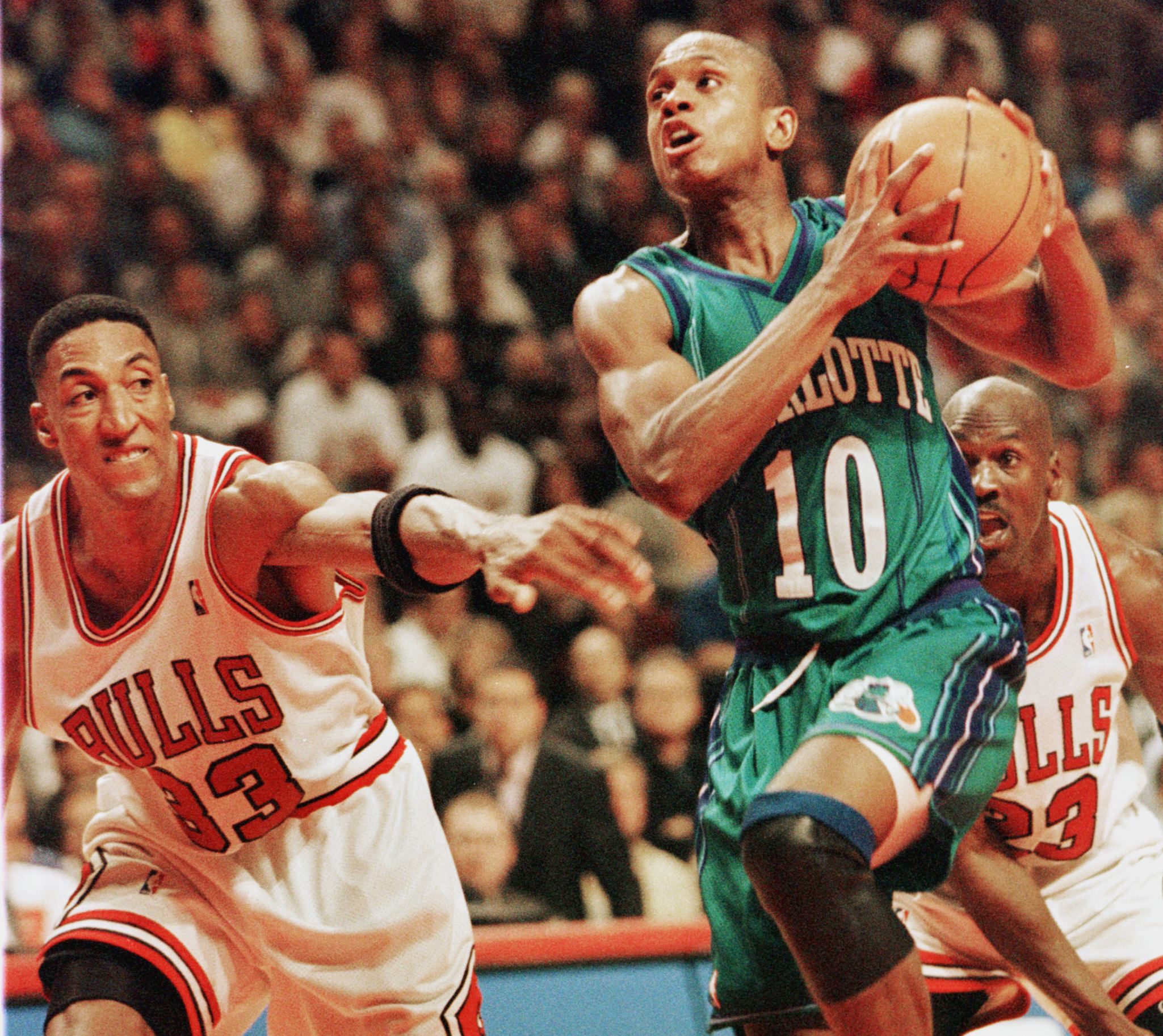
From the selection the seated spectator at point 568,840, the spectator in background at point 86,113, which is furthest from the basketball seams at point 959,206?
the spectator in background at point 86,113

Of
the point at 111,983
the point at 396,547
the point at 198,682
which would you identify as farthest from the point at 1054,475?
the point at 111,983

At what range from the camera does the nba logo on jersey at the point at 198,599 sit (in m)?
2.93

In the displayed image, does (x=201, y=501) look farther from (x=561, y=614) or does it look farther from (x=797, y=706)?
(x=561, y=614)

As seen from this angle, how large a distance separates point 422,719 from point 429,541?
3302 mm

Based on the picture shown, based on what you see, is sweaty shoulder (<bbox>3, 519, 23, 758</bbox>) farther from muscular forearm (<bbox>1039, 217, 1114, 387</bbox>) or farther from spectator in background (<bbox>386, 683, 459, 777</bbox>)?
spectator in background (<bbox>386, 683, 459, 777</bbox>)

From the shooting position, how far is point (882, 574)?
258cm

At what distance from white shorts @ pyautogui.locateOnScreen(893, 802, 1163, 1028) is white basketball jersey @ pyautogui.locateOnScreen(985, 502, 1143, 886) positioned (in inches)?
5.0

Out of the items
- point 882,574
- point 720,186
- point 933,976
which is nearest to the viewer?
point 882,574

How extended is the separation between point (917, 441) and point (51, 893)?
10.8 feet

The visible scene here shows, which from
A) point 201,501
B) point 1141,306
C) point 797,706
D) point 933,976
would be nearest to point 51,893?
point 201,501

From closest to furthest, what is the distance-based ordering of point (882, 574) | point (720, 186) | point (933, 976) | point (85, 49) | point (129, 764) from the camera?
point (882, 574) → point (720, 186) → point (129, 764) → point (933, 976) → point (85, 49)

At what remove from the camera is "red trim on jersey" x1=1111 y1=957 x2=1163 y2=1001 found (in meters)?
3.38

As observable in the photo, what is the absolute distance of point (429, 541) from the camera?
2430 mm

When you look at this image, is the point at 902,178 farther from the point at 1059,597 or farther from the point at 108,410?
the point at 108,410
